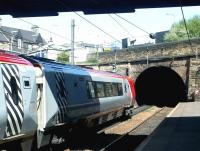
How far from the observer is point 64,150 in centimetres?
1705

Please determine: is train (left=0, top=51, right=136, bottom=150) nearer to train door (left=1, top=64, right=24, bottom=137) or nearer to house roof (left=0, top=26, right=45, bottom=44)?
train door (left=1, top=64, right=24, bottom=137)

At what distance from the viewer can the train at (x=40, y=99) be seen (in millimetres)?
11547

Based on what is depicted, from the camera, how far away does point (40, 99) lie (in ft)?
44.8

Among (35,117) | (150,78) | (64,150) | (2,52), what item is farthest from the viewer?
(150,78)

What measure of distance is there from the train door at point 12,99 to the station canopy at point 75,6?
346cm

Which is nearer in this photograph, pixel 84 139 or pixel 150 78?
pixel 84 139

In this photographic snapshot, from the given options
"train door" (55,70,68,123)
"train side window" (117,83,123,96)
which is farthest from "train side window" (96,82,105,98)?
"train door" (55,70,68,123)

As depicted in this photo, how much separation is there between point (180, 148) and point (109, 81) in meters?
11.3

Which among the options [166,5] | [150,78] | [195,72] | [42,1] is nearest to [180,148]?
[166,5]

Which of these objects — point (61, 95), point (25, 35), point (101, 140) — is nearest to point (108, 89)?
point (101, 140)

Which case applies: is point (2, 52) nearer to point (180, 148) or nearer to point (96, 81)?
point (180, 148)

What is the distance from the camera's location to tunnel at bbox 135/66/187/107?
5707 centimetres

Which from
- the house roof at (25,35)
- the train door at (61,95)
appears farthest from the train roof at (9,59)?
the house roof at (25,35)

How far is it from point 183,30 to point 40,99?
8491 cm
